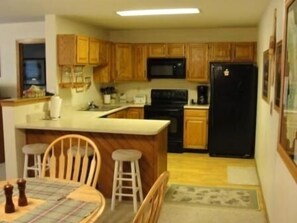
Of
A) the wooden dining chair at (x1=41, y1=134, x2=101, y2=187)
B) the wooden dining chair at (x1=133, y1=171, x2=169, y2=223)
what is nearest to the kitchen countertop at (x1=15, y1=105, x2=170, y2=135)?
the wooden dining chair at (x1=41, y1=134, x2=101, y2=187)

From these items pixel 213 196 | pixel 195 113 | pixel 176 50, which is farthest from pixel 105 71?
pixel 213 196

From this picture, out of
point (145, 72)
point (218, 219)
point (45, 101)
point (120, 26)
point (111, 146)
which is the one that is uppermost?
point (120, 26)

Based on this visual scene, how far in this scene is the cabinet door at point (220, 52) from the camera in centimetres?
613

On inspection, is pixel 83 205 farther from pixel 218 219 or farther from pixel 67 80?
pixel 67 80

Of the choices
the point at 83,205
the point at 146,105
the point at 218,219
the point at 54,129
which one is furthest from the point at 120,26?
the point at 83,205

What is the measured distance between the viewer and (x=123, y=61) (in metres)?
6.44

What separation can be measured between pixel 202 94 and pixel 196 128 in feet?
2.45

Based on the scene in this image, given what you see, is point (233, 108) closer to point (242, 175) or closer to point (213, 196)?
point (242, 175)

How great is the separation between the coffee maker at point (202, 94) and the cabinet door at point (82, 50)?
2.36 metres

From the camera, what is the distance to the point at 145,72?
650 centimetres

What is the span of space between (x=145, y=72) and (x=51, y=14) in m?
2.26

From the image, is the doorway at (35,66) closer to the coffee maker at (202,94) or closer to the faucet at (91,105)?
the faucet at (91,105)

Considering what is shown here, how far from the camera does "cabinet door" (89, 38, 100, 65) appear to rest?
5266mm

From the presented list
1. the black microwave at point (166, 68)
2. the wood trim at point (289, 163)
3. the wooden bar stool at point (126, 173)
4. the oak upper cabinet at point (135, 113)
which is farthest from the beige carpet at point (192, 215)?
the black microwave at point (166, 68)
